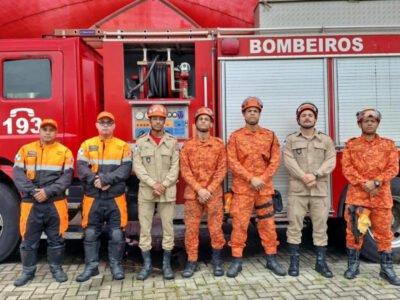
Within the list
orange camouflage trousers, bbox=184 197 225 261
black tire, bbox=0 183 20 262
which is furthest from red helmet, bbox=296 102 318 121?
black tire, bbox=0 183 20 262

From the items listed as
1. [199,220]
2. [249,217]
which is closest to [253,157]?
[249,217]

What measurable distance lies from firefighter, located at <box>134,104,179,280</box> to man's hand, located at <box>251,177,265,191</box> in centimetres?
78

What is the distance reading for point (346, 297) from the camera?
381 centimetres

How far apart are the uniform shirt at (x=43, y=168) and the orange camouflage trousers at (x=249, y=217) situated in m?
1.74

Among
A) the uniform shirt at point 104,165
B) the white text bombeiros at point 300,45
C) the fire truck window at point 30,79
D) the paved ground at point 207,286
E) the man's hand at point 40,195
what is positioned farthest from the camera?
the white text bombeiros at point 300,45

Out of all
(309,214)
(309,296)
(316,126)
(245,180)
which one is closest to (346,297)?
(309,296)

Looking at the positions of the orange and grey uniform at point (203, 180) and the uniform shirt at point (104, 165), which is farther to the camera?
the orange and grey uniform at point (203, 180)

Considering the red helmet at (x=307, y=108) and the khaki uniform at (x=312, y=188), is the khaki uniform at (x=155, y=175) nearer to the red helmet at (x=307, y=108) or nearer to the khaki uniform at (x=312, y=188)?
the khaki uniform at (x=312, y=188)

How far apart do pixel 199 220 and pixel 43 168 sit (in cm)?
166

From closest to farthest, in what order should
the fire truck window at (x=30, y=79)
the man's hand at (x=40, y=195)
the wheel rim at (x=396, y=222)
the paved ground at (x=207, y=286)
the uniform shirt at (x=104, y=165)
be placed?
1. the paved ground at (x=207, y=286)
2. the man's hand at (x=40, y=195)
3. the uniform shirt at (x=104, y=165)
4. the fire truck window at (x=30, y=79)
5. the wheel rim at (x=396, y=222)

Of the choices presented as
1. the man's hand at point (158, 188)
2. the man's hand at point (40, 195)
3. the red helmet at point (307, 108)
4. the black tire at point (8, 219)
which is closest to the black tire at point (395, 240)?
the red helmet at point (307, 108)

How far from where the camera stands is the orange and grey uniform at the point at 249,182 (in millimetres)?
4312

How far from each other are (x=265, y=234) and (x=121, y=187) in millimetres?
1583

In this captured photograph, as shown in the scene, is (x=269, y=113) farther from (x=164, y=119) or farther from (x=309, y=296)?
(x=309, y=296)
